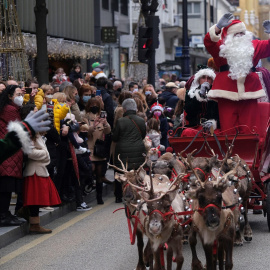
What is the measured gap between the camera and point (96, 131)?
14586 millimetres

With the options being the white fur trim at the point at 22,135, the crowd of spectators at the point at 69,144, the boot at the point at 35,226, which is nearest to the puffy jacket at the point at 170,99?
the crowd of spectators at the point at 69,144

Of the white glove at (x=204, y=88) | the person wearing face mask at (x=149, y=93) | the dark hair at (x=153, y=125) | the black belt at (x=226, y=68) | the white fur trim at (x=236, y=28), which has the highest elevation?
the white fur trim at (x=236, y=28)

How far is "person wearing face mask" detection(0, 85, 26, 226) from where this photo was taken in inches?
428

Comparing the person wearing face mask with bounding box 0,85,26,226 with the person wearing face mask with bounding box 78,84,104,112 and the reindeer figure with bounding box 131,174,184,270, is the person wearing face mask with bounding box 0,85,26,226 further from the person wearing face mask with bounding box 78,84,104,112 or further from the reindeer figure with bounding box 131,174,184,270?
the person wearing face mask with bounding box 78,84,104,112

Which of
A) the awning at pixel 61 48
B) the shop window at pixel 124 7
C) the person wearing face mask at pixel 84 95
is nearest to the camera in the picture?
the person wearing face mask at pixel 84 95

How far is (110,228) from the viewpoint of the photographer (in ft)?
38.8

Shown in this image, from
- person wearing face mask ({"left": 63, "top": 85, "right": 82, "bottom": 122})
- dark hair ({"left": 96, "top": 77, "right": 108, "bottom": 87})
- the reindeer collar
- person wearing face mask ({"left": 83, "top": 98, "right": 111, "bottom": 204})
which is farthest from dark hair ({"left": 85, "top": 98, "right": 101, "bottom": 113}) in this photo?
the reindeer collar

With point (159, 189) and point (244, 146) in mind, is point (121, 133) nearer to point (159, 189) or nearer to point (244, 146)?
point (244, 146)

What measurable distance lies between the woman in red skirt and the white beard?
2.85 metres

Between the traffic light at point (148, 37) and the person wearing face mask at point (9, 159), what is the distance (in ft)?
27.7

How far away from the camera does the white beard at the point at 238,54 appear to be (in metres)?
11.2

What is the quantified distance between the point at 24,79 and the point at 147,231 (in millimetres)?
9663

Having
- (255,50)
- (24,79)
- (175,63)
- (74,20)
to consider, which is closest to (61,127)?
(255,50)

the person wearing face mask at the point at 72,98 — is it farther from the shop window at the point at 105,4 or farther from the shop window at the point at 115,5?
the shop window at the point at 115,5
